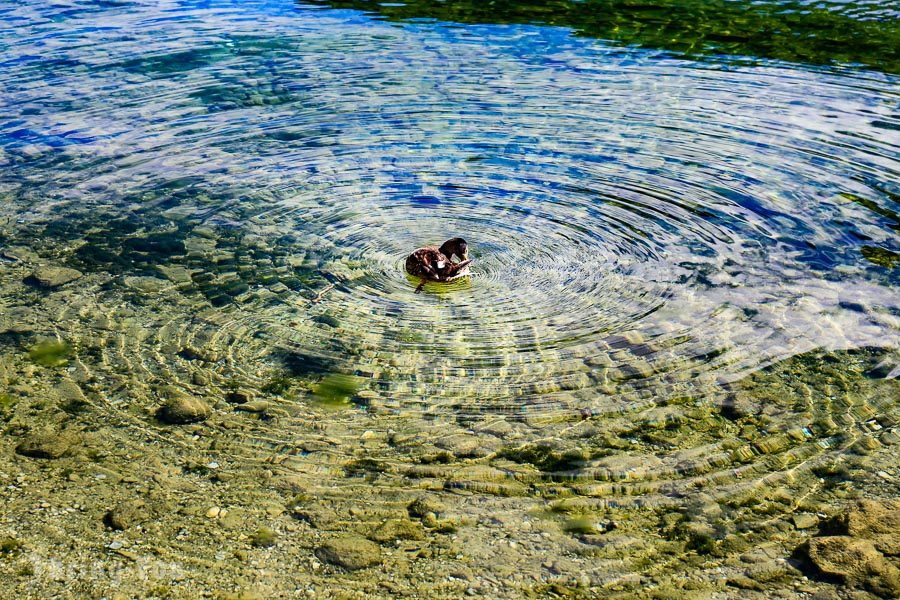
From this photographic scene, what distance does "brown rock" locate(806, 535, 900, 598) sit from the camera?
13.0ft

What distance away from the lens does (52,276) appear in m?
6.52

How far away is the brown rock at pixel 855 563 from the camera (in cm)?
396

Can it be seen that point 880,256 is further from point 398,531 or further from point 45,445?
point 45,445

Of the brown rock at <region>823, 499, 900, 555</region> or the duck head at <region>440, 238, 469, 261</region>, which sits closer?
the brown rock at <region>823, 499, 900, 555</region>

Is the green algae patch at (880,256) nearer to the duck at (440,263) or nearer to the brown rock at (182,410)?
the duck at (440,263)

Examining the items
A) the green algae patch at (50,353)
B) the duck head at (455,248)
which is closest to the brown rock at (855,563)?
the duck head at (455,248)

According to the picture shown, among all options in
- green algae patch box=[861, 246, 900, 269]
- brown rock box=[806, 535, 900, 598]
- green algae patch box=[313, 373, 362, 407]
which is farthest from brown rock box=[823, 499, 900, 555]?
green algae patch box=[861, 246, 900, 269]

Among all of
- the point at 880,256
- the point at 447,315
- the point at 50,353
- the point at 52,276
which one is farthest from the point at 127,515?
the point at 880,256

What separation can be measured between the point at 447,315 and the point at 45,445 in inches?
111

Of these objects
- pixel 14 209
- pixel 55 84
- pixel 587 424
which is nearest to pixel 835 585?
pixel 587 424

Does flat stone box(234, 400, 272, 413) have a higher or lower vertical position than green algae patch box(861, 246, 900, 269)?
lower

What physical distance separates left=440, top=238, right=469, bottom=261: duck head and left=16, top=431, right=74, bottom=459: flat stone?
310cm

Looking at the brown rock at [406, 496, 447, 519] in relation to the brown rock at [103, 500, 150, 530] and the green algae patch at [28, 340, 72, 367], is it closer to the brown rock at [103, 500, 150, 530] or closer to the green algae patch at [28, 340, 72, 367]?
the brown rock at [103, 500, 150, 530]

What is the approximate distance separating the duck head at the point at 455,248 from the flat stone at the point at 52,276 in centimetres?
286
